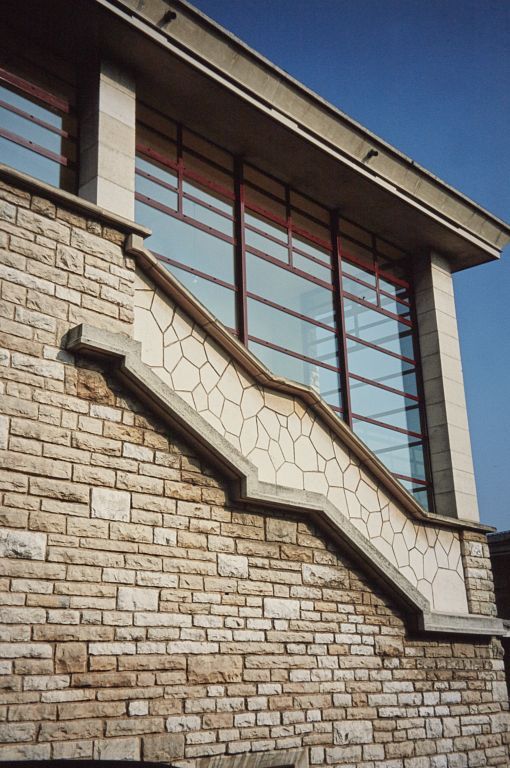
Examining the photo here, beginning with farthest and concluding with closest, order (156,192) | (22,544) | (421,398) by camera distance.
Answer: (421,398) → (156,192) → (22,544)

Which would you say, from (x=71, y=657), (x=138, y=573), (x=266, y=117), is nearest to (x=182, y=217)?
(x=266, y=117)

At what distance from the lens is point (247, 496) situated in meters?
8.20

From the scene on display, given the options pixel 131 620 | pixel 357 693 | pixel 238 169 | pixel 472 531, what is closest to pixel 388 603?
pixel 357 693

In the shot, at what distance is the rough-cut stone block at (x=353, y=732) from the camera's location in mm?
8578

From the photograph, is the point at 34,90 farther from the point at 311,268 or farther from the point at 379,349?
the point at 379,349

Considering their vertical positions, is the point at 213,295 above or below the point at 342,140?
below

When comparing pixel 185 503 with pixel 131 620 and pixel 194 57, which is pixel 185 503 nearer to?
pixel 131 620

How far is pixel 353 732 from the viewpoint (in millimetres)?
8742

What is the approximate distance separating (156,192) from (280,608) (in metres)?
4.74

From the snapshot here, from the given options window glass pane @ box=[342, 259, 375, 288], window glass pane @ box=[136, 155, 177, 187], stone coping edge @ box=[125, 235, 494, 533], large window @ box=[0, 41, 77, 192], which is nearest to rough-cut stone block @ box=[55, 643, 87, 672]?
stone coping edge @ box=[125, 235, 494, 533]

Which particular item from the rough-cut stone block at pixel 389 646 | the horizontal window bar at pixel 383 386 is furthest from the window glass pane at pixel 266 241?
the rough-cut stone block at pixel 389 646

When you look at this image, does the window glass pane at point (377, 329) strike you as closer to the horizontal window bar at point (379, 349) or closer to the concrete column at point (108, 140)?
the horizontal window bar at point (379, 349)

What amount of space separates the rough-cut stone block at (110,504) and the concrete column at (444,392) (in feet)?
19.5

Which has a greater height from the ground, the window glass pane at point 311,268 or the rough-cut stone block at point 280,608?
the window glass pane at point 311,268
